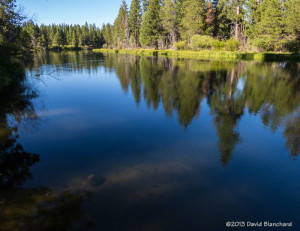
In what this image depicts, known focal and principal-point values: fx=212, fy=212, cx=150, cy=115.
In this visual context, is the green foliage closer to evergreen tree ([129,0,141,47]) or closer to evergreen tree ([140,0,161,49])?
evergreen tree ([140,0,161,49])

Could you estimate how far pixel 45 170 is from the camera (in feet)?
22.6

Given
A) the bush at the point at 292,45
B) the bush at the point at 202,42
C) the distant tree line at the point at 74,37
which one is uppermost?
the distant tree line at the point at 74,37

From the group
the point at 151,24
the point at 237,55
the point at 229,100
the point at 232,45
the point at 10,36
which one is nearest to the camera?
the point at 229,100

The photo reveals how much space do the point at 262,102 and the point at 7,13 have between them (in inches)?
828

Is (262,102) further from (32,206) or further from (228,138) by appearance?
(32,206)

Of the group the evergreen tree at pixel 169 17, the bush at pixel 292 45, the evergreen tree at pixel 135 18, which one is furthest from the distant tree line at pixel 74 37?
the bush at pixel 292 45

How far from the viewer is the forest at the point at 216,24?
149 feet

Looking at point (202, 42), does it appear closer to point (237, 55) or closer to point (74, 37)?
point (237, 55)

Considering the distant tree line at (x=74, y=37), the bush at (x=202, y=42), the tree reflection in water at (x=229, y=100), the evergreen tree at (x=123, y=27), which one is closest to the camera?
the tree reflection in water at (x=229, y=100)

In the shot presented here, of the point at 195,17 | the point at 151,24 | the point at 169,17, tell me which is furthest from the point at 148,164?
the point at 151,24

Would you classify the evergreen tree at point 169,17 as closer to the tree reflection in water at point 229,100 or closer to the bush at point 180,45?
the bush at point 180,45

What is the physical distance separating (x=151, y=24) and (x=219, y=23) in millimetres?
22304

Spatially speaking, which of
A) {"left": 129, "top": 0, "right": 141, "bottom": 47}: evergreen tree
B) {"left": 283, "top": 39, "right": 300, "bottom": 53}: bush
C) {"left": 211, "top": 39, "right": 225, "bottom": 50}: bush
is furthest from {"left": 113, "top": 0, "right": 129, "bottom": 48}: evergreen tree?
{"left": 283, "top": 39, "right": 300, "bottom": 53}: bush

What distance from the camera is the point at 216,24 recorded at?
223 ft
